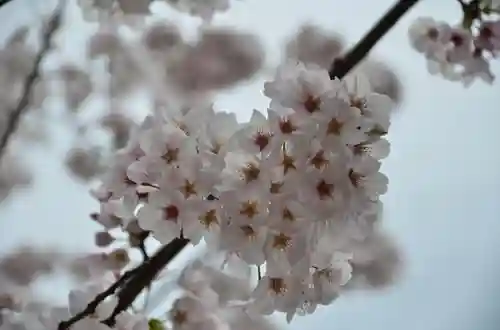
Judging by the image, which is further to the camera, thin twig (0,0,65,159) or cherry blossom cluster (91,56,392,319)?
thin twig (0,0,65,159)

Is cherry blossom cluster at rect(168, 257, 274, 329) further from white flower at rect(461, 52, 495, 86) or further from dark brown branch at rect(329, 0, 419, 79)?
white flower at rect(461, 52, 495, 86)

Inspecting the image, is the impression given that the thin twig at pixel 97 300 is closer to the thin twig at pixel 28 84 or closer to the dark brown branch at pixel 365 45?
the dark brown branch at pixel 365 45

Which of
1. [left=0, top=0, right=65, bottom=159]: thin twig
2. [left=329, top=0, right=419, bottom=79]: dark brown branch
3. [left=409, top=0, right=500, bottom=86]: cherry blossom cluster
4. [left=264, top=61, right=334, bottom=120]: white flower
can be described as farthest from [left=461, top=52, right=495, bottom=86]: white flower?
[left=0, top=0, right=65, bottom=159]: thin twig

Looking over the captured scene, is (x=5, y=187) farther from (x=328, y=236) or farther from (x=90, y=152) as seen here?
(x=328, y=236)

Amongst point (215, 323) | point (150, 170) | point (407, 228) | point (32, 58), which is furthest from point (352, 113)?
point (32, 58)

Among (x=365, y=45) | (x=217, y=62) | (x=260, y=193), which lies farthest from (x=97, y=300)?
(x=217, y=62)

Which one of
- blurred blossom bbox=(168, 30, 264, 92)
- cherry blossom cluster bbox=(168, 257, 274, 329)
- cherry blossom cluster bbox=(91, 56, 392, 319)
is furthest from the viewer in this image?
blurred blossom bbox=(168, 30, 264, 92)

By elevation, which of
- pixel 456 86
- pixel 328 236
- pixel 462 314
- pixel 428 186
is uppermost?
pixel 328 236
